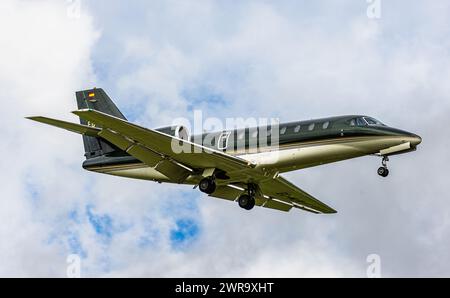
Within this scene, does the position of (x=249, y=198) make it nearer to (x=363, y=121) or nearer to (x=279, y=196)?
(x=279, y=196)

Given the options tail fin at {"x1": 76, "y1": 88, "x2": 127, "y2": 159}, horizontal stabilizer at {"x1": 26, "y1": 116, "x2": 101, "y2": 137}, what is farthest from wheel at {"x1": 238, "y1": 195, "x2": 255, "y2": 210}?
horizontal stabilizer at {"x1": 26, "y1": 116, "x2": 101, "y2": 137}

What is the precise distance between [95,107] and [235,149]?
8.71 meters

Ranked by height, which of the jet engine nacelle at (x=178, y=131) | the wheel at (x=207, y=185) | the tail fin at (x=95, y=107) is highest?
the tail fin at (x=95, y=107)

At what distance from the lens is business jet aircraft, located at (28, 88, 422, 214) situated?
36.6 metres

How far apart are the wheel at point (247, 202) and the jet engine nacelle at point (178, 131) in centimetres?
377

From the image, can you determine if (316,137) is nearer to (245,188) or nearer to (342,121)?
(342,121)

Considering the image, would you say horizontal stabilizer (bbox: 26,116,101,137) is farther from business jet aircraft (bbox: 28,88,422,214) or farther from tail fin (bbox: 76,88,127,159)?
tail fin (bbox: 76,88,127,159)

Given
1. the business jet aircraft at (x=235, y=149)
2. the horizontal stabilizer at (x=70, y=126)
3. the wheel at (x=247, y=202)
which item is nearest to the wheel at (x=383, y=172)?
the business jet aircraft at (x=235, y=149)

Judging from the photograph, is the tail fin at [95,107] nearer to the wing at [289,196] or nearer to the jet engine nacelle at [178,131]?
Result: the jet engine nacelle at [178,131]

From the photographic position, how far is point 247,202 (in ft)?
134

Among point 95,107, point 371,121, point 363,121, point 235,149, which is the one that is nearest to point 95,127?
point 95,107

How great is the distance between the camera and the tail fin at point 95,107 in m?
42.2

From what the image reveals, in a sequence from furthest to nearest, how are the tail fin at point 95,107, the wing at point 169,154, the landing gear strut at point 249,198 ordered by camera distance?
1. the tail fin at point 95,107
2. the landing gear strut at point 249,198
3. the wing at point 169,154
